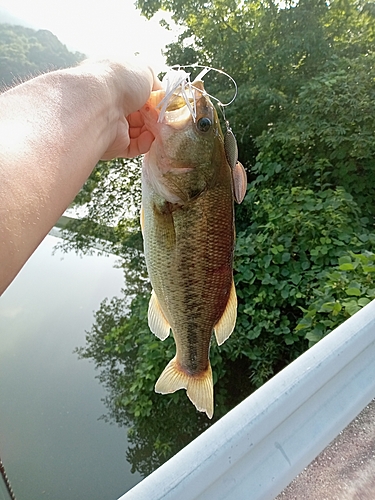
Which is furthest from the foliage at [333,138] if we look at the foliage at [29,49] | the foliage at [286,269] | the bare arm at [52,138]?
the bare arm at [52,138]

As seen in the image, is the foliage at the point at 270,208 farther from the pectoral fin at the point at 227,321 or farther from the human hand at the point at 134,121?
the human hand at the point at 134,121

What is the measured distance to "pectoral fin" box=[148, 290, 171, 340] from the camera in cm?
132

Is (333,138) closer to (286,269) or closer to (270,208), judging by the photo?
(270,208)

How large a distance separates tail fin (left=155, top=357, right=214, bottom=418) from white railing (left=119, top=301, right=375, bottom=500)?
1.33 ft

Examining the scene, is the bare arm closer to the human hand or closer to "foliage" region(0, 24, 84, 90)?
the human hand

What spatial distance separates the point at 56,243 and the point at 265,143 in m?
2.99

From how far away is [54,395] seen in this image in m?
4.11

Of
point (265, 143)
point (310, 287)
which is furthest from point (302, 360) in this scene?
point (265, 143)

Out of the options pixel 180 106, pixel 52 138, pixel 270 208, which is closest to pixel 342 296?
pixel 270 208

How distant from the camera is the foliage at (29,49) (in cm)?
235

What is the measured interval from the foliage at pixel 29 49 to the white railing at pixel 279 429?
191cm

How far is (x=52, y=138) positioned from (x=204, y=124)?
0.46 metres

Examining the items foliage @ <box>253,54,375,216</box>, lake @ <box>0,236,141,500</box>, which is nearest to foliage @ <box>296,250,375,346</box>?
foliage @ <box>253,54,375,216</box>

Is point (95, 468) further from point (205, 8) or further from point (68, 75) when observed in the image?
point (205, 8)
